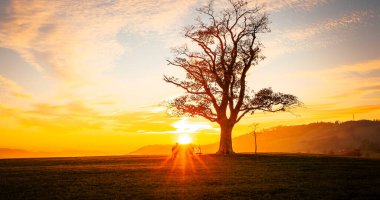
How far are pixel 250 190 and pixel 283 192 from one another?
43.5 inches

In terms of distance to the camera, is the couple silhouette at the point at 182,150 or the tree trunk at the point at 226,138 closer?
the couple silhouette at the point at 182,150

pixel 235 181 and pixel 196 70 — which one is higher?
pixel 196 70

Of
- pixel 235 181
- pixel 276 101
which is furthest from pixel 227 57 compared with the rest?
pixel 235 181

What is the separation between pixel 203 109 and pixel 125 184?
2980 centimetres

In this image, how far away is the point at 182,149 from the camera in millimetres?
38562

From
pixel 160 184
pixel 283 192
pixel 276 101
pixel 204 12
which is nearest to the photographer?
pixel 283 192

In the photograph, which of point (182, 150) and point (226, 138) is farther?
point (226, 138)

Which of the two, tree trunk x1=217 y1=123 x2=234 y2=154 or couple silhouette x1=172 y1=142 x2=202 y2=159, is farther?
tree trunk x1=217 y1=123 x2=234 y2=154

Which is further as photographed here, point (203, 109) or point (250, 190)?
point (203, 109)

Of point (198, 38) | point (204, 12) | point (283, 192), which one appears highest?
point (204, 12)

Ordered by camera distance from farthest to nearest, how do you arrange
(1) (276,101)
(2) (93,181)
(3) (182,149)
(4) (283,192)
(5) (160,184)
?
(1) (276,101) < (3) (182,149) < (2) (93,181) < (5) (160,184) < (4) (283,192)

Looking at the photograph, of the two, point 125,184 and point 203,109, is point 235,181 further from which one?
point 203,109

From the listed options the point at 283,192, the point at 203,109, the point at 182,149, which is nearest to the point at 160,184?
the point at 283,192

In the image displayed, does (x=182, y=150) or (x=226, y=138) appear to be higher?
(x=226, y=138)
